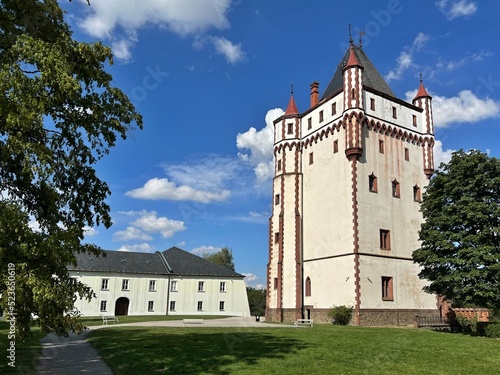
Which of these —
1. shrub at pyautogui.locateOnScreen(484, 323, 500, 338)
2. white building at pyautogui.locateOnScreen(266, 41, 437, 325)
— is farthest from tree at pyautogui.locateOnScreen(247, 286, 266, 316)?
shrub at pyautogui.locateOnScreen(484, 323, 500, 338)

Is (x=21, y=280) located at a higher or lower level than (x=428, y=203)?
lower

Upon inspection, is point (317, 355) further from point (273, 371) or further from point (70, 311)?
point (70, 311)

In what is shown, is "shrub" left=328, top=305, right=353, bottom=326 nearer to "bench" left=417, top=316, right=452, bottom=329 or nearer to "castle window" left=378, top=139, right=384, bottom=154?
"bench" left=417, top=316, right=452, bottom=329

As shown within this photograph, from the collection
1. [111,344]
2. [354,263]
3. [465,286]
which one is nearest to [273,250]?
[354,263]

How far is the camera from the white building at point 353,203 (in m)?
31.9

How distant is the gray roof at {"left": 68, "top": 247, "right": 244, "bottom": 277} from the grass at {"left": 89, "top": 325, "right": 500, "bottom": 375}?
124 ft

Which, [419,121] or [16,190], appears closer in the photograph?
[16,190]

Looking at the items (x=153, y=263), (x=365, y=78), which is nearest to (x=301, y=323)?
(x=365, y=78)

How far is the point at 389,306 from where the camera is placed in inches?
1248

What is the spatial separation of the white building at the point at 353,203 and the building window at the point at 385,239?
96mm

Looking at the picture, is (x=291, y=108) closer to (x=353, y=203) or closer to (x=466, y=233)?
(x=353, y=203)

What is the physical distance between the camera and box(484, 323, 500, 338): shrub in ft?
73.0

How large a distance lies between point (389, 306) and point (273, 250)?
11.8 meters

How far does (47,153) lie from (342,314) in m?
26.8
